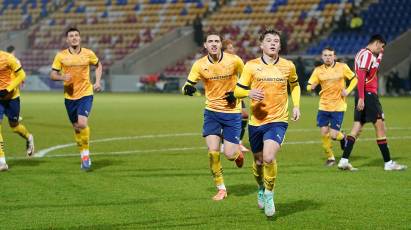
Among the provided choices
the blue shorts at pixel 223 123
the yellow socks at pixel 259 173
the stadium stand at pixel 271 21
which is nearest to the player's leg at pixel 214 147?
the blue shorts at pixel 223 123

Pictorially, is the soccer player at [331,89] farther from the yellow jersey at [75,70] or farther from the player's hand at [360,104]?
the yellow jersey at [75,70]

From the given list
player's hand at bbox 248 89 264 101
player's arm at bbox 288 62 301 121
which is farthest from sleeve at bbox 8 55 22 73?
player's hand at bbox 248 89 264 101

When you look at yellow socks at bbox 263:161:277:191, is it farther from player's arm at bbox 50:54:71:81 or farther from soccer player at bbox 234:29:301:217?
player's arm at bbox 50:54:71:81

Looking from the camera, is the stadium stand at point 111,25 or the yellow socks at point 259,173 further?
the stadium stand at point 111,25

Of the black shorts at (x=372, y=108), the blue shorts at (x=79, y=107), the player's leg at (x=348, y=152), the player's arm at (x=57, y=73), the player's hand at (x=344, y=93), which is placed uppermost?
the player's arm at (x=57, y=73)

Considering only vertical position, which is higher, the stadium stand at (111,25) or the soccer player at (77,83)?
the soccer player at (77,83)

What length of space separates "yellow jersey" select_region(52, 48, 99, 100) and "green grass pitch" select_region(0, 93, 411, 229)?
4.25 ft

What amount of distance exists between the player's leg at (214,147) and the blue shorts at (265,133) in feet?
3.73

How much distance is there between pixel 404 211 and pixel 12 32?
56.1 metres

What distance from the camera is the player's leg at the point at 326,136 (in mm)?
14156

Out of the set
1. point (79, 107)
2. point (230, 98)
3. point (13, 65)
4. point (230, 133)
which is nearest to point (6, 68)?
point (13, 65)

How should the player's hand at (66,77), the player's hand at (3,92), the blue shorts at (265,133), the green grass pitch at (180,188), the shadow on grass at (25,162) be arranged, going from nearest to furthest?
the green grass pitch at (180,188) < the blue shorts at (265,133) < the player's hand at (66,77) < the player's hand at (3,92) < the shadow on grass at (25,162)

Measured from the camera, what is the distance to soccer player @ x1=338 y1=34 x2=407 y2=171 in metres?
13.0

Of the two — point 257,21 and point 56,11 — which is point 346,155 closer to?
point 257,21
